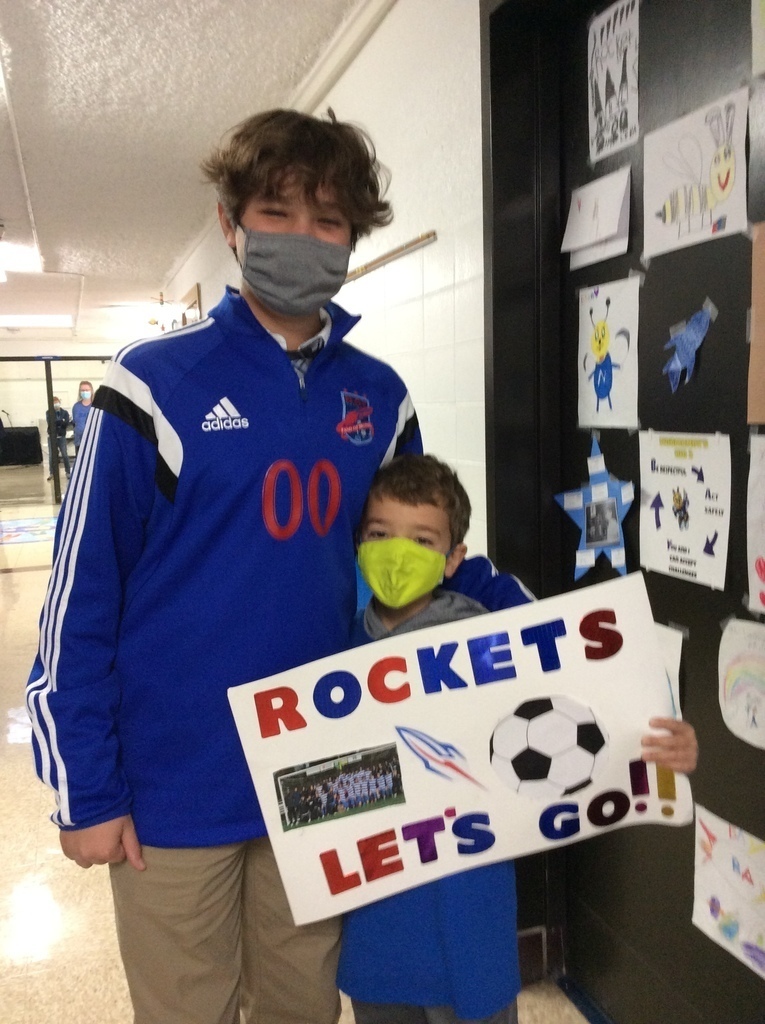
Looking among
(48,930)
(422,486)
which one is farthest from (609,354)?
(48,930)

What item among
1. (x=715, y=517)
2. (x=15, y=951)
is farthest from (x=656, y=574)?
(x=15, y=951)

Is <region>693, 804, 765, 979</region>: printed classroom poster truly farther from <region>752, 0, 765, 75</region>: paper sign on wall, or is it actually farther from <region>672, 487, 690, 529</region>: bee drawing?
<region>752, 0, 765, 75</region>: paper sign on wall

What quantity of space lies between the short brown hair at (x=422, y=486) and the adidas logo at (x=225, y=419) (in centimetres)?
23

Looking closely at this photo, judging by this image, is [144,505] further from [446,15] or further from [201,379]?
[446,15]

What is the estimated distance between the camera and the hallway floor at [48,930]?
66.2 inches

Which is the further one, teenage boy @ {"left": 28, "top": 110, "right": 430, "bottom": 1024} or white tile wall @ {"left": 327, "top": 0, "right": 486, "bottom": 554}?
white tile wall @ {"left": 327, "top": 0, "right": 486, "bottom": 554}

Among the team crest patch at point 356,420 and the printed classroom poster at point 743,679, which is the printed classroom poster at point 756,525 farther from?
the team crest patch at point 356,420

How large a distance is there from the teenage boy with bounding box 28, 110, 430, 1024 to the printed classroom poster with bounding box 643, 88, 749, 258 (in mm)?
559

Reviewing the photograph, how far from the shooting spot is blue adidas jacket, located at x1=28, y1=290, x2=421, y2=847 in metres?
0.93

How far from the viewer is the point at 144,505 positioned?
95cm

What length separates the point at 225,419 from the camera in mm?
967

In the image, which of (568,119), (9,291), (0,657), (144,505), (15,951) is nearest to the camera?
(144,505)

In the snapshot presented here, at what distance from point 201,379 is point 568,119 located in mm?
1060

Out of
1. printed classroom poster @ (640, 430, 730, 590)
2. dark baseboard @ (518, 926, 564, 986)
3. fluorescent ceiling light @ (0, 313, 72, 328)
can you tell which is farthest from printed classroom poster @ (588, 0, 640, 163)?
fluorescent ceiling light @ (0, 313, 72, 328)
